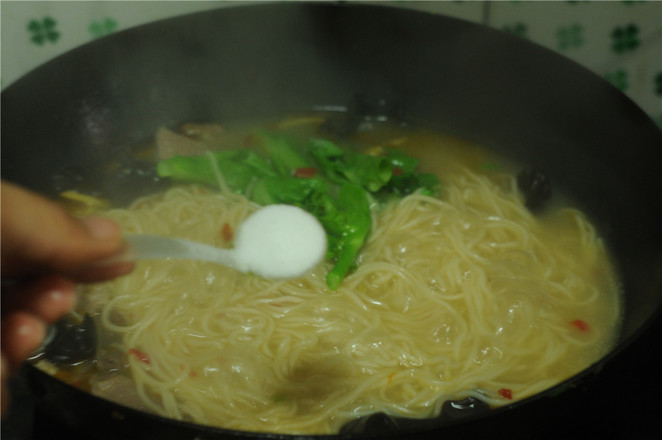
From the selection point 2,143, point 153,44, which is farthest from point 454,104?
point 2,143

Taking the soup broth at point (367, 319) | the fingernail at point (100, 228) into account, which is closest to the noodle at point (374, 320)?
the soup broth at point (367, 319)

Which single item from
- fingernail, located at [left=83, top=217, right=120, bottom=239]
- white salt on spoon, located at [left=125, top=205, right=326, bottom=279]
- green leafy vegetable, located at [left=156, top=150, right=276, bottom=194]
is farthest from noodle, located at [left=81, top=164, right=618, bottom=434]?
fingernail, located at [left=83, top=217, right=120, bottom=239]

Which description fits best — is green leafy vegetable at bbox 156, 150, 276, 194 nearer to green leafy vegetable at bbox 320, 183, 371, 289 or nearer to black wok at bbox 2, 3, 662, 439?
black wok at bbox 2, 3, 662, 439

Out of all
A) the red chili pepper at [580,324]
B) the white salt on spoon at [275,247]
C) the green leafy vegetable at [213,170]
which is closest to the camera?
the white salt on spoon at [275,247]

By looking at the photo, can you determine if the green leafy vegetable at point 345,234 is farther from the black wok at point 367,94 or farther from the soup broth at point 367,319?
the black wok at point 367,94

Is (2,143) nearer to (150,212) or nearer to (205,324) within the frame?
(150,212)
